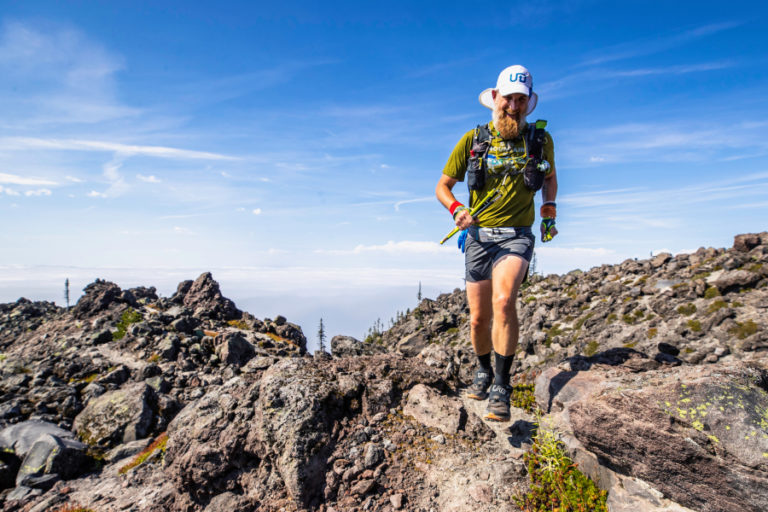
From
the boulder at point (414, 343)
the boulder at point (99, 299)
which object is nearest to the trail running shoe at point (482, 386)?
the boulder at point (99, 299)

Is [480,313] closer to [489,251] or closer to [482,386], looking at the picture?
[489,251]

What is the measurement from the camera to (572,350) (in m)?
31.8

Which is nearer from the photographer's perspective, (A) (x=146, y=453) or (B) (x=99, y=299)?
(A) (x=146, y=453)

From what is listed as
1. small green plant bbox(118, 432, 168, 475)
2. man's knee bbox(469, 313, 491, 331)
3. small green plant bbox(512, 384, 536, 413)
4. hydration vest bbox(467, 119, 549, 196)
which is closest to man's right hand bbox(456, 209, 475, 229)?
hydration vest bbox(467, 119, 549, 196)

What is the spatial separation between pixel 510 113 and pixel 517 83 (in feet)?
1.50

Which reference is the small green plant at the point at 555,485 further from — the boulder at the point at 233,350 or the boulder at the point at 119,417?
the boulder at the point at 233,350

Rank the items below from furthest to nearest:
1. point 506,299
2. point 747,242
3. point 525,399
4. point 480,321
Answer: point 747,242
point 525,399
point 480,321
point 506,299

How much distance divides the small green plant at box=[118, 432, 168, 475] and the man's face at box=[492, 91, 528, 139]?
946 cm

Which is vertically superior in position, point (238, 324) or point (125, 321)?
point (125, 321)

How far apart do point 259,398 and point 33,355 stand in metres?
26.9

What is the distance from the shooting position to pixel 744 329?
877 inches

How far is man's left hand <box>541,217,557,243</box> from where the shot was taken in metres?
6.91

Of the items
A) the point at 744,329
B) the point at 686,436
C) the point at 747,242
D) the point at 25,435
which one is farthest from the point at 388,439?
the point at 747,242

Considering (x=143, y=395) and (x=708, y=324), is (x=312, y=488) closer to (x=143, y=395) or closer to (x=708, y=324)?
(x=143, y=395)
